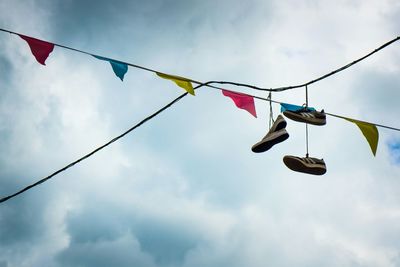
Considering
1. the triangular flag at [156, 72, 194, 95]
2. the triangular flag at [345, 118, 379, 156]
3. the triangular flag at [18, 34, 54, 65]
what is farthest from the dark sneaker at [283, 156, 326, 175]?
the triangular flag at [18, 34, 54, 65]

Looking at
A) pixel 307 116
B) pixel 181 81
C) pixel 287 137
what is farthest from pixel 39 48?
pixel 307 116

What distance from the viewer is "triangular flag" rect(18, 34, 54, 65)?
→ 389 centimetres

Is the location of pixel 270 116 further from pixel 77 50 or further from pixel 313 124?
pixel 77 50

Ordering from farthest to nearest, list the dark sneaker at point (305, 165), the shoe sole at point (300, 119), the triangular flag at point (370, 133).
A: the triangular flag at point (370, 133) → the dark sneaker at point (305, 165) → the shoe sole at point (300, 119)

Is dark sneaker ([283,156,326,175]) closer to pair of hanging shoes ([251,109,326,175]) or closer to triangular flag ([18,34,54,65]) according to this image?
pair of hanging shoes ([251,109,326,175])

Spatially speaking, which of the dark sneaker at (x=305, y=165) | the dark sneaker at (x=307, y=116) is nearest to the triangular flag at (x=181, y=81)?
the dark sneaker at (x=307, y=116)

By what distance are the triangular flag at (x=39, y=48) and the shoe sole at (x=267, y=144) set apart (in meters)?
2.17

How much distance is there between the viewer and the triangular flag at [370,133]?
4382mm

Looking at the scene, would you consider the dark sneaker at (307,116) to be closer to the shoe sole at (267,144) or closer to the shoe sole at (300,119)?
the shoe sole at (300,119)

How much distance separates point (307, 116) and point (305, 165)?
1.64 ft

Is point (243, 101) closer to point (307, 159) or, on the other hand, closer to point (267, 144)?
point (267, 144)

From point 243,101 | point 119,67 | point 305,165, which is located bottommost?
point 305,165

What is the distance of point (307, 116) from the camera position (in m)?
4.15

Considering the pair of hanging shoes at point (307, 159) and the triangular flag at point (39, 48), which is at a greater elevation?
the triangular flag at point (39, 48)
